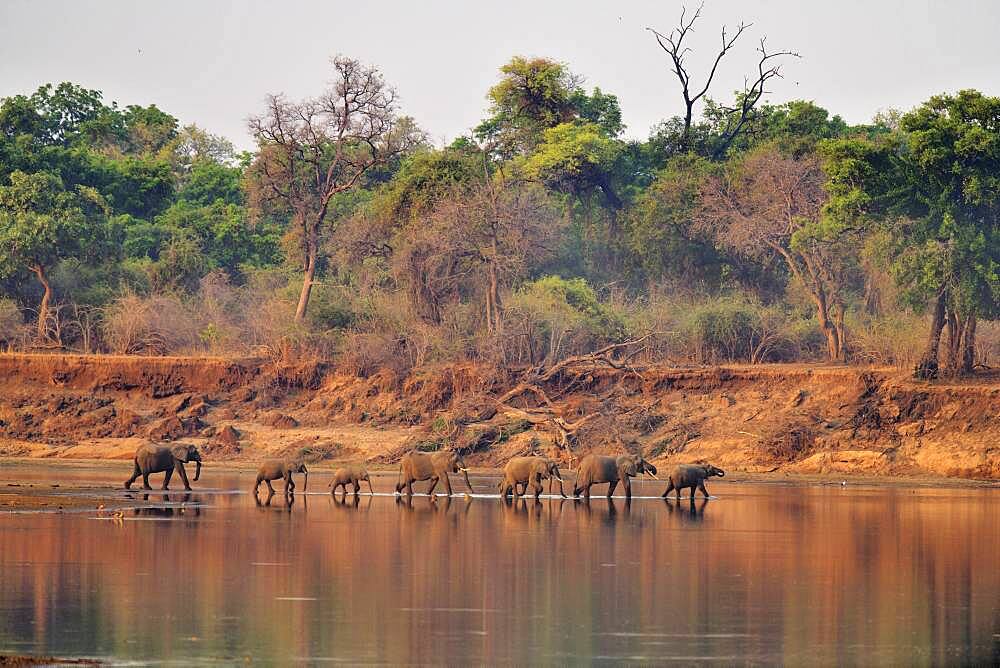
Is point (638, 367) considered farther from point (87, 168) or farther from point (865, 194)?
point (87, 168)

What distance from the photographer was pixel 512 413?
46.7 m

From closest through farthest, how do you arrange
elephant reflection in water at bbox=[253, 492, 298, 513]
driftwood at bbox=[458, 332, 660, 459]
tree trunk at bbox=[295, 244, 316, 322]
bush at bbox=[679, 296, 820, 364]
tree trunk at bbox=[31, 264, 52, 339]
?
elephant reflection in water at bbox=[253, 492, 298, 513]
driftwood at bbox=[458, 332, 660, 459]
bush at bbox=[679, 296, 820, 364]
tree trunk at bbox=[295, 244, 316, 322]
tree trunk at bbox=[31, 264, 52, 339]

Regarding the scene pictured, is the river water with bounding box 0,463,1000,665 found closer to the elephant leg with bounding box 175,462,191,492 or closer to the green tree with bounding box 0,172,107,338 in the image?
the elephant leg with bounding box 175,462,191,492

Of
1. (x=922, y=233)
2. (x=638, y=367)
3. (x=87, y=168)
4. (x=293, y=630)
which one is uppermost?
(x=87, y=168)

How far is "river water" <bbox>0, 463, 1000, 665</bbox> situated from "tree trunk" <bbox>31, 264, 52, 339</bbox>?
23702 mm

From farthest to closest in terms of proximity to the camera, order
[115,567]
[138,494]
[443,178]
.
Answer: [443,178] → [138,494] → [115,567]

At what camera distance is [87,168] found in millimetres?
64938

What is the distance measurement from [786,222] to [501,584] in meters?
34.7

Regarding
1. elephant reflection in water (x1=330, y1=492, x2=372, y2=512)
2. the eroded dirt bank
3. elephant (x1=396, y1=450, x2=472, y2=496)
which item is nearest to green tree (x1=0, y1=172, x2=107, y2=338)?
the eroded dirt bank

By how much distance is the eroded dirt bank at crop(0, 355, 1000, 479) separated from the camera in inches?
1735

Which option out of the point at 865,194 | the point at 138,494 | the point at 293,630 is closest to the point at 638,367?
the point at 865,194

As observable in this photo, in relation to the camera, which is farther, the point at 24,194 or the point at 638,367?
the point at 24,194

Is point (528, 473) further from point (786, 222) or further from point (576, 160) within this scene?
point (576, 160)

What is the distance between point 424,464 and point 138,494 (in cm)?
595
